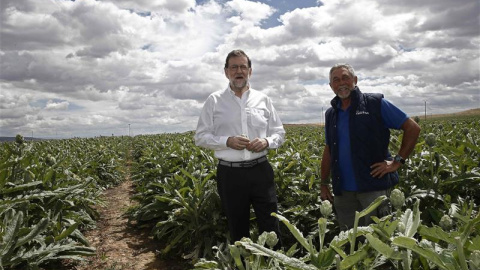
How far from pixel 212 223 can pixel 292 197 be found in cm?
104

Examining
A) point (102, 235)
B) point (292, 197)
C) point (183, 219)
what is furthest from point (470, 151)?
point (102, 235)

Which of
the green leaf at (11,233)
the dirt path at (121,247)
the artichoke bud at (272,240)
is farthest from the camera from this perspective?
the dirt path at (121,247)

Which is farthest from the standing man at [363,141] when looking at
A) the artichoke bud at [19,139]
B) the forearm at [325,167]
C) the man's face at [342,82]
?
the artichoke bud at [19,139]

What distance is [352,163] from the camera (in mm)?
3254

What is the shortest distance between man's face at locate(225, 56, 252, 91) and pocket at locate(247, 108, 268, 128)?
0.25 m

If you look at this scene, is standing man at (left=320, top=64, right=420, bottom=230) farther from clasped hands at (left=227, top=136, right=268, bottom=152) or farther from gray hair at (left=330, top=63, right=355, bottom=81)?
clasped hands at (left=227, top=136, right=268, bottom=152)

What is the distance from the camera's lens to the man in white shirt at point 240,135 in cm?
343

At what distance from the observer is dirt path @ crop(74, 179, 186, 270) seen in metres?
4.58

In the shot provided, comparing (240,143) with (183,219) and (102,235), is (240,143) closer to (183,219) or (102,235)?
(183,219)

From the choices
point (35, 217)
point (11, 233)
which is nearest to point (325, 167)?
point (11, 233)

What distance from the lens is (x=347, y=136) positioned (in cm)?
332

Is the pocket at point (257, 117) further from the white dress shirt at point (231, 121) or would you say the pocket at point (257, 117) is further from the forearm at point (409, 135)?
the forearm at point (409, 135)

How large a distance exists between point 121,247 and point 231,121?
2944mm

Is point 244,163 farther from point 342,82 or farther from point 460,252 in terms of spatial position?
point 460,252
